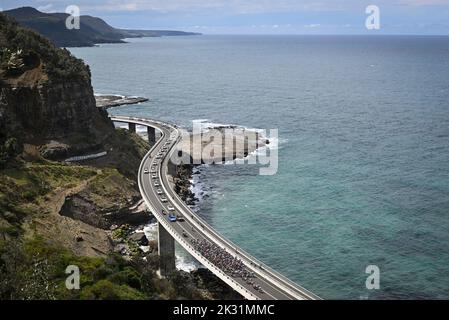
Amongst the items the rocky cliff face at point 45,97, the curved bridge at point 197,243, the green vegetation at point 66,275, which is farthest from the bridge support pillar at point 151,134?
the green vegetation at point 66,275

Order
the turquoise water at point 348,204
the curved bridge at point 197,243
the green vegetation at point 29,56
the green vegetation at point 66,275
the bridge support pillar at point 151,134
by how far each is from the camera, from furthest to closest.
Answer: the bridge support pillar at point 151,134 → the green vegetation at point 29,56 → the turquoise water at point 348,204 → the curved bridge at point 197,243 → the green vegetation at point 66,275

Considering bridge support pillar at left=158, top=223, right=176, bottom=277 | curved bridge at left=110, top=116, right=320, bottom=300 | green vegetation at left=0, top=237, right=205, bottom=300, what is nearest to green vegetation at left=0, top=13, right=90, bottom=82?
curved bridge at left=110, top=116, right=320, bottom=300

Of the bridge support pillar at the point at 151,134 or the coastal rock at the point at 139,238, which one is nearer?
the coastal rock at the point at 139,238

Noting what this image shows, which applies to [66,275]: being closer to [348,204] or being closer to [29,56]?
[348,204]

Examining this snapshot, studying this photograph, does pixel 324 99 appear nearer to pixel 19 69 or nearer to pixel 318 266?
pixel 19 69

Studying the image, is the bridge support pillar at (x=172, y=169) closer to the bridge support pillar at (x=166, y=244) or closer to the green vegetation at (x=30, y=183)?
the green vegetation at (x=30, y=183)

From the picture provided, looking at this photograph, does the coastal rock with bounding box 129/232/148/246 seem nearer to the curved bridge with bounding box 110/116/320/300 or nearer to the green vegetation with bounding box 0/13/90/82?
the curved bridge with bounding box 110/116/320/300
